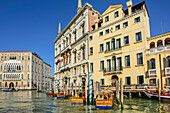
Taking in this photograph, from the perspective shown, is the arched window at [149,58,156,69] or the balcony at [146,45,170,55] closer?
the balcony at [146,45,170,55]

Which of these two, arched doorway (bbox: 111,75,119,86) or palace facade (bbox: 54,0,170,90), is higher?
palace facade (bbox: 54,0,170,90)

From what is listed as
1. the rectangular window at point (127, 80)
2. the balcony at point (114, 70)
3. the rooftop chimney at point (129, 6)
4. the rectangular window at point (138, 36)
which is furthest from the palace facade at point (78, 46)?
the rectangular window at point (138, 36)

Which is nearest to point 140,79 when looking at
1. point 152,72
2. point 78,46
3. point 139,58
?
point 152,72

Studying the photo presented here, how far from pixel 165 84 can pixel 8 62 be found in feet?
193

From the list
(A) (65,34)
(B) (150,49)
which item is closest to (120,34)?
(B) (150,49)

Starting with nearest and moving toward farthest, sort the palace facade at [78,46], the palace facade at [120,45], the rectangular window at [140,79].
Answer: the rectangular window at [140,79]
the palace facade at [120,45]
the palace facade at [78,46]

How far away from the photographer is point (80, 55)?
111ft

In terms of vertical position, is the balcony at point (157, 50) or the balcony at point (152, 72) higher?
the balcony at point (157, 50)

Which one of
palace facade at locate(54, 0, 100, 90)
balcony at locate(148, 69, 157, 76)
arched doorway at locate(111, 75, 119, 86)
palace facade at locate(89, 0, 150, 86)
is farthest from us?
palace facade at locate(54, 0, 100, 90)

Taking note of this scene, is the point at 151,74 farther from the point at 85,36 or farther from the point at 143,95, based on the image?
the point at 85,36

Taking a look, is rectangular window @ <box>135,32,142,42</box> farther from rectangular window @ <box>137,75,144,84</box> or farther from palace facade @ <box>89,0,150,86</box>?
rectangular window @ <box>137,75,144,84</box>

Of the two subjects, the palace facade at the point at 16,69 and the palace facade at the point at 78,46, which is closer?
the palace facade at the point at 78,46

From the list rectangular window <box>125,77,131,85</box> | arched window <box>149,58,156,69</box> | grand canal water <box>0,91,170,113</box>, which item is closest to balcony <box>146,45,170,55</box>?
arched window <box>149,58,156,69</box>

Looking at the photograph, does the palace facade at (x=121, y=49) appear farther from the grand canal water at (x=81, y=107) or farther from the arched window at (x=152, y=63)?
the grand canal water at (x=81, y=107)
